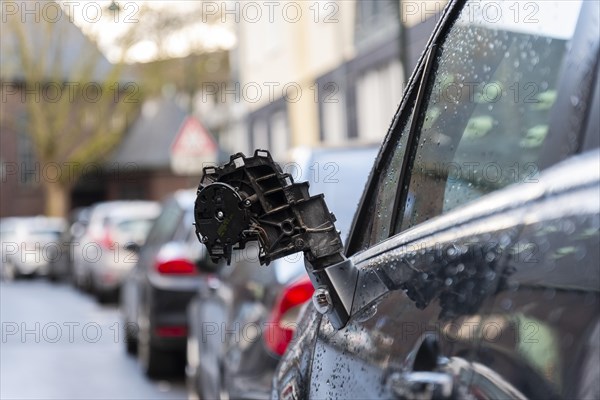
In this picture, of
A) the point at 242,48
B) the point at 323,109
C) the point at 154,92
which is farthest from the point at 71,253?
the point at 154,92

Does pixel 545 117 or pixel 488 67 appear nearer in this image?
pixel 545 117

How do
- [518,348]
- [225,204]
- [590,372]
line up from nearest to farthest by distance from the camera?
[590,372] < [518,348] < [225,204]

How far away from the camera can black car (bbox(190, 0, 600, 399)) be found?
146 centimetres

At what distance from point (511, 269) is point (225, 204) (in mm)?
928

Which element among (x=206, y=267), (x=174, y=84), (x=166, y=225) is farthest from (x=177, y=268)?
(x=174, y=84)

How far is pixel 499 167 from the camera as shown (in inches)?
94.7

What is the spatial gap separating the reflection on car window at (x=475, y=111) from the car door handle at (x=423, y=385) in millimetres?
614

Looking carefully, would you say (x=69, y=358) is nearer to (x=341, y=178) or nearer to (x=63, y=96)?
(x=341, y=178)

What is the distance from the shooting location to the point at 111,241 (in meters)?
18.5

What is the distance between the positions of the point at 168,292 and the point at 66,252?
1802cm

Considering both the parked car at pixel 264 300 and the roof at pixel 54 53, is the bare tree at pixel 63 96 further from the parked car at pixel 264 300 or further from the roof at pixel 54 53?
the parked car at pixel 264 300

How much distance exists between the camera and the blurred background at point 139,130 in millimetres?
9914

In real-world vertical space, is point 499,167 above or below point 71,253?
above

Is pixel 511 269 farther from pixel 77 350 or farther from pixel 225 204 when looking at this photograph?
pixel 77 350
